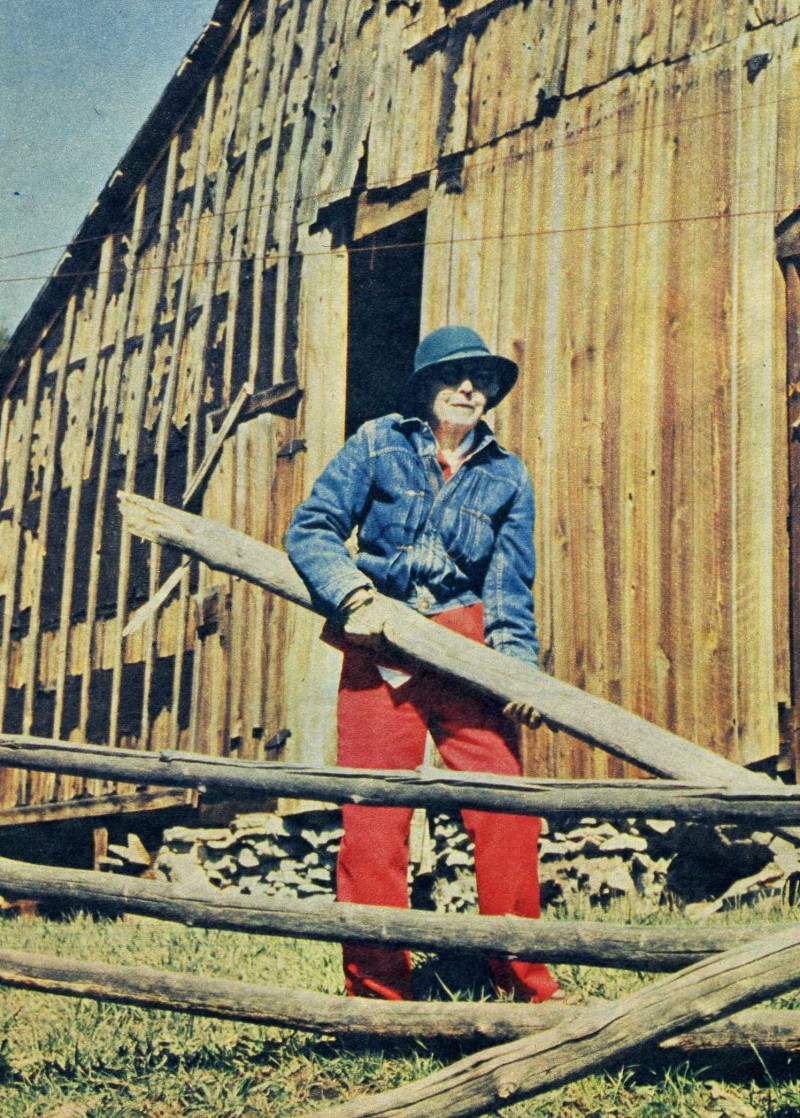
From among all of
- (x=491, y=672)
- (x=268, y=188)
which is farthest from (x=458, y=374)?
(x=268, y=188)

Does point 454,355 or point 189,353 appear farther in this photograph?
point 189,353

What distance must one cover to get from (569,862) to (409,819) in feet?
8.79

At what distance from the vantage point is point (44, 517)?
452 inches

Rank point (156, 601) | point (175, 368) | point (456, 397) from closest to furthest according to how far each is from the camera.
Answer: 1. point (456, 397)
2. point (156, 601)
3. point (175, 368)

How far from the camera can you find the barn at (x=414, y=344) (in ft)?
21.7

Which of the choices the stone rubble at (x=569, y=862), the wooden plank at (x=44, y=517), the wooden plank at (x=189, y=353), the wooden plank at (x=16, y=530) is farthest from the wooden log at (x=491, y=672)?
the wooden plank at (x=16, y=530)

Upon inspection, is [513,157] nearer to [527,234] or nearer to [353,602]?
[527,234]

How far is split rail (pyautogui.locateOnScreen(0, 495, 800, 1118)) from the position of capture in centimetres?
377

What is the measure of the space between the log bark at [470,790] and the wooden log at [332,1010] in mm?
595

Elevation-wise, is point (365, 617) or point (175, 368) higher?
point (175, 368)

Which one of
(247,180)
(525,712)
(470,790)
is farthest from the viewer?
(247,180)

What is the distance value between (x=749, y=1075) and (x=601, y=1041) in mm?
631

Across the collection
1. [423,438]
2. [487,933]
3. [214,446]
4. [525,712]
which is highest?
[214,446]

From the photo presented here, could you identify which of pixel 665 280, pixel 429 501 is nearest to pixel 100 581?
pixel 665 280
